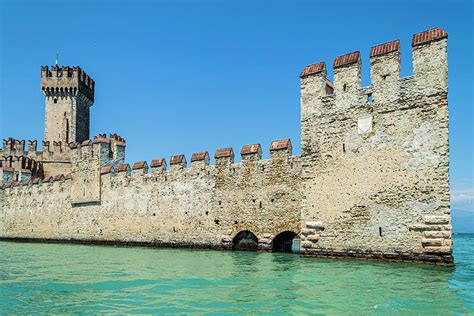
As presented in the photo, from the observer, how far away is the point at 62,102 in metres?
41.4

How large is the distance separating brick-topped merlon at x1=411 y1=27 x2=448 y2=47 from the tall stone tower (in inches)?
1294

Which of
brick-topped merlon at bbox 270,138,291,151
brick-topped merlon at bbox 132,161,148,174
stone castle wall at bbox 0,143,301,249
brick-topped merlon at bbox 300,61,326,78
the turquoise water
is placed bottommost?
the turquoise water

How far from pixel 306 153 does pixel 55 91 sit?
31426mm

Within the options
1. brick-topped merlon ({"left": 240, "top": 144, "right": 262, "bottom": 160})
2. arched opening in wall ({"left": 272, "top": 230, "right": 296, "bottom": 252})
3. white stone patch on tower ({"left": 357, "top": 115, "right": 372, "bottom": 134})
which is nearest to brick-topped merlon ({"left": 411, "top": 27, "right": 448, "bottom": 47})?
white stone patch on tower ({"left": 357, "top": 115, "right": 372, "bottom": 134})

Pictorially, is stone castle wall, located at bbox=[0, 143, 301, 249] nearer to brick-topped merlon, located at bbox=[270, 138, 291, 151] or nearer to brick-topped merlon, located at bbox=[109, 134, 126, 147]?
brick-topped merlon, located at bbox=[270, 138, 291, 151]

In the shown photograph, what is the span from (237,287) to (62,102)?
35804mm

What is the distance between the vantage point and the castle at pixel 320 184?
1355 cm

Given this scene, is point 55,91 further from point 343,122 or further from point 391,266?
point 391,266

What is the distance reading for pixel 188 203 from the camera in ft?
68.5

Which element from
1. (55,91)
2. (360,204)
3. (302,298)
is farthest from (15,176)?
(302,298)

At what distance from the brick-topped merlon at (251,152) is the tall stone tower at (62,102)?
2585 centimetres

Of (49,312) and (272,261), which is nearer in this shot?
(49,312)

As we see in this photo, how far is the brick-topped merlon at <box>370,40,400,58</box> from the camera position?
566 inches

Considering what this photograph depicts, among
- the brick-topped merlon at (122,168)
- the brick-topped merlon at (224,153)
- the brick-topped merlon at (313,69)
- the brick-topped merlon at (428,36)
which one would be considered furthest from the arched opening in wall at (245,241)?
the brick-topped merlon at (428,36)
